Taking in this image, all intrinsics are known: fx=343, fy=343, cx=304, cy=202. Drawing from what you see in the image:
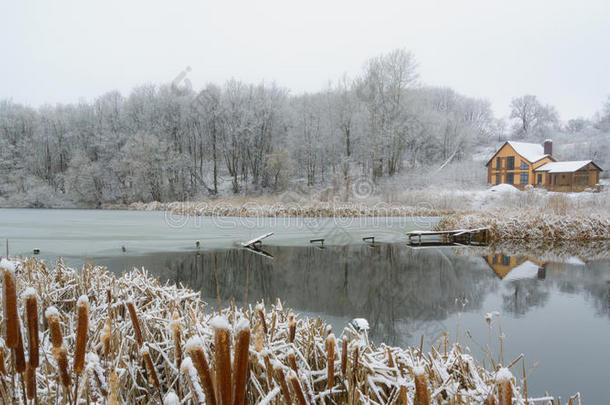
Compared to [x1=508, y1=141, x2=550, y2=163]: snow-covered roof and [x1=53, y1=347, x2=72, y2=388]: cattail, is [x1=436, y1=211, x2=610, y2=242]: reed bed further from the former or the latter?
[x1=508, y1=141, x2=550, y2=163]: snow-covered roof

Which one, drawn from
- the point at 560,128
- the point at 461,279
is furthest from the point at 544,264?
the point at 560,128

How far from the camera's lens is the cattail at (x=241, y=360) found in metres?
0.56

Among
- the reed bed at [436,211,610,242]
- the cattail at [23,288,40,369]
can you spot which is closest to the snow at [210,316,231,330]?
the cattail at [23,288,40,369]

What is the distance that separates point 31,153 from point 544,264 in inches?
2120

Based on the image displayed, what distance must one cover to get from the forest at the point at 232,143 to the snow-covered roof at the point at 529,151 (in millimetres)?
5128

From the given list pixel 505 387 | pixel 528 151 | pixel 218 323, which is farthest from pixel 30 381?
pixel 528 151

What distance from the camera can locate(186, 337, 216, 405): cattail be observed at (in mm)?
595

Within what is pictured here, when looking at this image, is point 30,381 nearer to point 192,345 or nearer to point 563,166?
point 192,345

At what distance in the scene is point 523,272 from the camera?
969 centimetres

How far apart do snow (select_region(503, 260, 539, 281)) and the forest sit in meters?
22.3

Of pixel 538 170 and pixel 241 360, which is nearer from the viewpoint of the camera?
pixel 241 360

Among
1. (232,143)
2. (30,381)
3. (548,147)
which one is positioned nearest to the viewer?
(30,381)

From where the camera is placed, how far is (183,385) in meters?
1.95

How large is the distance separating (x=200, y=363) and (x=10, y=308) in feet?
2.12
